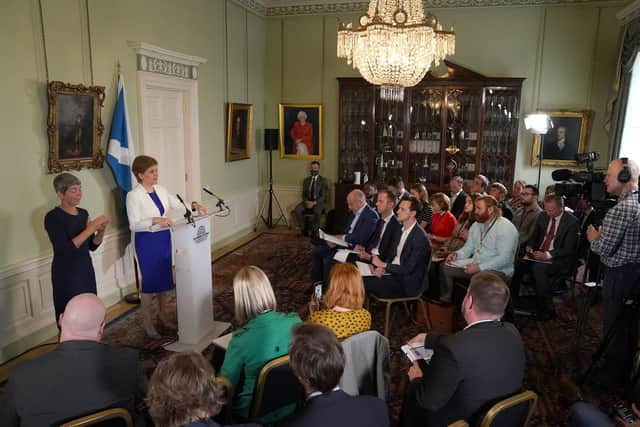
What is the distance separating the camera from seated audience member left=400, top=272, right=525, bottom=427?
2.26 meters

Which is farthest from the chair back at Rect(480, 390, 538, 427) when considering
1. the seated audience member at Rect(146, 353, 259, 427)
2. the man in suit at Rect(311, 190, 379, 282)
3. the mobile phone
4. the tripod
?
the tripod

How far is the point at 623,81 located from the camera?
732cm

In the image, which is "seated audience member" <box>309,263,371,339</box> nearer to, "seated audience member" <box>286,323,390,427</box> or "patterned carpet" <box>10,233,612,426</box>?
"seated audience member" <box>286,323,390,427</box>

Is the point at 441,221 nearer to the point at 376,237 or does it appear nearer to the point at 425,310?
the point at 376,237

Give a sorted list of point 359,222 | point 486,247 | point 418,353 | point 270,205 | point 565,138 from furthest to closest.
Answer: point 270,205
point 565,138
point 359,222
point 486,247
point 418,353

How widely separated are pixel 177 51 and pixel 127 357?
5.28 m

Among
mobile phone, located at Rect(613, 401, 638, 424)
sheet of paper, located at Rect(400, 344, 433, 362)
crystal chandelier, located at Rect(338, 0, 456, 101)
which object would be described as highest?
crystal chandelier, located at Rect(338, 0, 456, 101)

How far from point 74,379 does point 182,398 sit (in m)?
0.62

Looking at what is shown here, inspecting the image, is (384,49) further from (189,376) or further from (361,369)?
(189,376)

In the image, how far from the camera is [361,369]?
8.80 feet

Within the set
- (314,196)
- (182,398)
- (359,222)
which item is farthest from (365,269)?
(314,196)

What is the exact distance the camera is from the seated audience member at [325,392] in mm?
1848

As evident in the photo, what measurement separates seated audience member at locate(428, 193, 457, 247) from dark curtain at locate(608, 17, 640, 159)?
348 centimetres

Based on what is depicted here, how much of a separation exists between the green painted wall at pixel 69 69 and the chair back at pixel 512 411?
13.3ft
